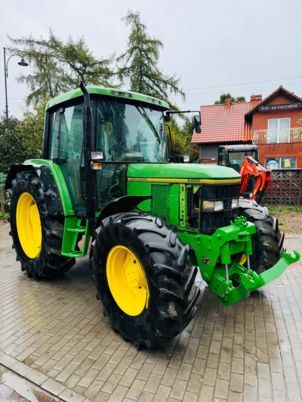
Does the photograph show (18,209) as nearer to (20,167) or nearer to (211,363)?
(20,167)

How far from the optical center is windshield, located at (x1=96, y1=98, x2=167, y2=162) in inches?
136

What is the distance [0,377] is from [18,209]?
8.78 feet

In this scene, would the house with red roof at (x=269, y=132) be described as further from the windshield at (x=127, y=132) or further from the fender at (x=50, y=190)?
the fender at (x=50, y=190)

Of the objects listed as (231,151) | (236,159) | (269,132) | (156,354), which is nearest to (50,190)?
(156,354)

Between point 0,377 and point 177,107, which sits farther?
point 177,107

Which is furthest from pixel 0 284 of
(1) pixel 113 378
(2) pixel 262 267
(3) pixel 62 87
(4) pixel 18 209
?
(3) pixel 62 87

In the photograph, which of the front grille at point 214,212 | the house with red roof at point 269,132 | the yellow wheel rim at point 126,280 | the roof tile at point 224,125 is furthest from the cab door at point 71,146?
the roof tile at point 224,125

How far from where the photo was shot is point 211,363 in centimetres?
256

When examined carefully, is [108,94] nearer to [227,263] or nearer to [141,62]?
[227,263]

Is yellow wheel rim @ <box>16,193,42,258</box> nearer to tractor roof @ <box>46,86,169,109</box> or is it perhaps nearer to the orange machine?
tractor roof @ <box>46,86,169,109</box>

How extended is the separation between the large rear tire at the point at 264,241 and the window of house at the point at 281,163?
16.4 meters

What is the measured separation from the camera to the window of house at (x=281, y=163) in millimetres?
18891

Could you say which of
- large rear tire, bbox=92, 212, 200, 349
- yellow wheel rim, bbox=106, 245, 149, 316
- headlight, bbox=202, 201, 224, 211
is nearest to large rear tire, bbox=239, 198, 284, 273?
headlight, bbox=202, 201, 224, 211

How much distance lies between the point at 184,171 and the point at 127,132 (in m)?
0.97
